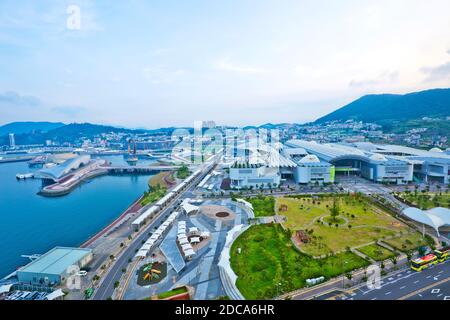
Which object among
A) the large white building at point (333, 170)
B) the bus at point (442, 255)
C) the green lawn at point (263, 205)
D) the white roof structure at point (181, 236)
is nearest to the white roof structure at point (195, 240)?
the white roof structure at point (181, 236)

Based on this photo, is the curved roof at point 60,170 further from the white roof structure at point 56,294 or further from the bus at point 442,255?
the bus at point 442,255

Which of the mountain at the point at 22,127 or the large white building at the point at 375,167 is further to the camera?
the mountain at the point at 22,127

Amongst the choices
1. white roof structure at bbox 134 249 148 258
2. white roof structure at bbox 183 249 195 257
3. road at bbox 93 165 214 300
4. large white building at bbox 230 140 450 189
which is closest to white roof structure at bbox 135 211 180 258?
white roof structure at bbox 134 249 148 258

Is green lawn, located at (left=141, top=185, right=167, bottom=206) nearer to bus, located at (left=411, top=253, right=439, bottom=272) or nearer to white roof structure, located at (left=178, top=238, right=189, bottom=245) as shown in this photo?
white roof structure, located at (left=178, top=238, right=189, bottom=245)

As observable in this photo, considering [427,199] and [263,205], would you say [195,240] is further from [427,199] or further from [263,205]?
[427,199]

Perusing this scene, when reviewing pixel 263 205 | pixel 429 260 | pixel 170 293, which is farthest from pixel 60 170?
pixel 429 260
